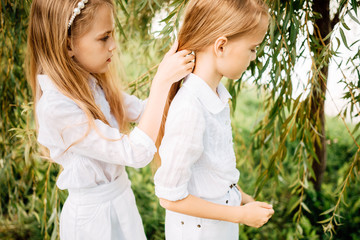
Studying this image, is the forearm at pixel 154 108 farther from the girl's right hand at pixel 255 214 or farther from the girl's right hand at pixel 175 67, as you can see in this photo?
the girl's right hand at pixel 255 214

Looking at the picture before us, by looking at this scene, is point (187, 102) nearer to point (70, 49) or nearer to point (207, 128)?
point (207, 128)

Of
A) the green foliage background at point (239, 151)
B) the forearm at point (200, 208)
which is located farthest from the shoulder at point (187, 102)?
the green foliage background at point (239, 151)

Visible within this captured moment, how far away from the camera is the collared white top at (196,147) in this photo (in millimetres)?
883

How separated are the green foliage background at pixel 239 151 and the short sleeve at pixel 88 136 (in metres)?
0.40

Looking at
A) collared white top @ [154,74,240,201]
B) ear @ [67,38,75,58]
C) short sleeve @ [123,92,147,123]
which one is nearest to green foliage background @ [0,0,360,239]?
short sleeve @ [123,92,147,123]

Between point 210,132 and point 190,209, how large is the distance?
0.22 meters

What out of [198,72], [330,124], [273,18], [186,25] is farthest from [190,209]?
[330,124]

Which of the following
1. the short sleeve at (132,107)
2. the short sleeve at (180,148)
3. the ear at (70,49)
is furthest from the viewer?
the short sleeve at (132,107)

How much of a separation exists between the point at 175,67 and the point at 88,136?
0.34 m

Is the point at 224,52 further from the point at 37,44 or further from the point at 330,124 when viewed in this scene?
the point at 330,124

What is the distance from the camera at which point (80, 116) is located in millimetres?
1062

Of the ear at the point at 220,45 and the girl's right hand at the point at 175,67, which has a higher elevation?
the ear at the point at 220,45

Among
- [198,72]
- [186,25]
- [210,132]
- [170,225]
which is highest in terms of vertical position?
[186,25]

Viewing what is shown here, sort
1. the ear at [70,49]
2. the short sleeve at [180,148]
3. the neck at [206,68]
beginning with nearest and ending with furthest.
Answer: the short sleeve at [180,148] → the neck at [206,68] → the ear at [70,49]
